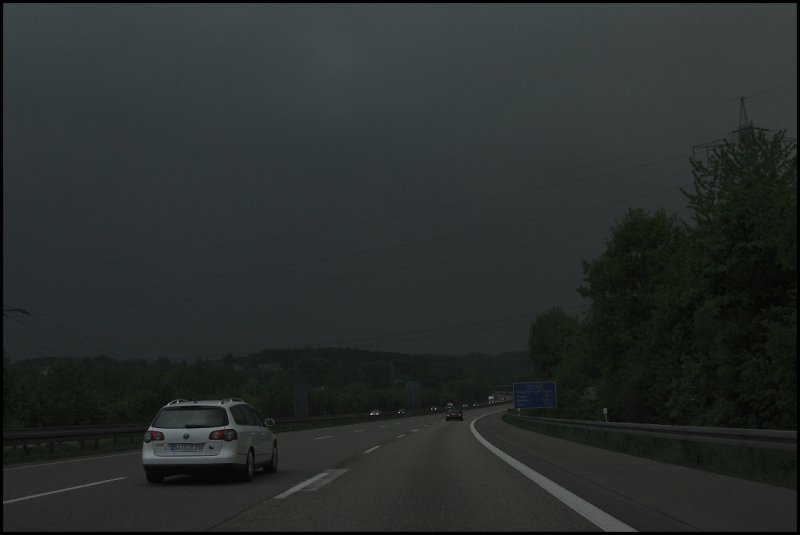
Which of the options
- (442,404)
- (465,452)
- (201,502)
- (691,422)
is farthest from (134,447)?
(442,404)

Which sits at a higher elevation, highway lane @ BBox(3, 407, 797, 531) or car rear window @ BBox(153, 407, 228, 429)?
car rear window @ BBox(153, 407, 228, 429)

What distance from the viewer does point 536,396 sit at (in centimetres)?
5225

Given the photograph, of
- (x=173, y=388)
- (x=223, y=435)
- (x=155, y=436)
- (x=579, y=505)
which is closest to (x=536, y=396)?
(x=223, y=435)

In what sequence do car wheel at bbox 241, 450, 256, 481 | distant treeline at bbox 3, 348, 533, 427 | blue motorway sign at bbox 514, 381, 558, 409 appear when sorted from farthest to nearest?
distant treeline at bbox 3, 348, 533, 427
blue motorway sign at bbox 514, 381, 558, 409
car wheel at bbox 241, 450, 256, 481

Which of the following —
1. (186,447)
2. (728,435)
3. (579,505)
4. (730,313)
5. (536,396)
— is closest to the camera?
(579,505)

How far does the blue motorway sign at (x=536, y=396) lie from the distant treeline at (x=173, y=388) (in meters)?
29.6

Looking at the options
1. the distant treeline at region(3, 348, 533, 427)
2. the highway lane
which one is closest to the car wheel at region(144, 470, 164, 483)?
the highway lane

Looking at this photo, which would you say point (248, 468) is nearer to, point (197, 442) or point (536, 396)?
point (197, 442)

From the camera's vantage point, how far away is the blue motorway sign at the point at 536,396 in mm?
52000

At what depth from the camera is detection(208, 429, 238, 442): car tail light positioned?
44.7 feet

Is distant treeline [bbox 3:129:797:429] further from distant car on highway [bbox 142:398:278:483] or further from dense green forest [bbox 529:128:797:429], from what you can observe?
distant car on highway [bbox 142:398:278:483]

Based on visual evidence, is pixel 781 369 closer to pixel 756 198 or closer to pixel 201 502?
pixel 756 198

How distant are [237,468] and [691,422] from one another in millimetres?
25690

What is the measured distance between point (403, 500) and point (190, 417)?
500 centimetres
